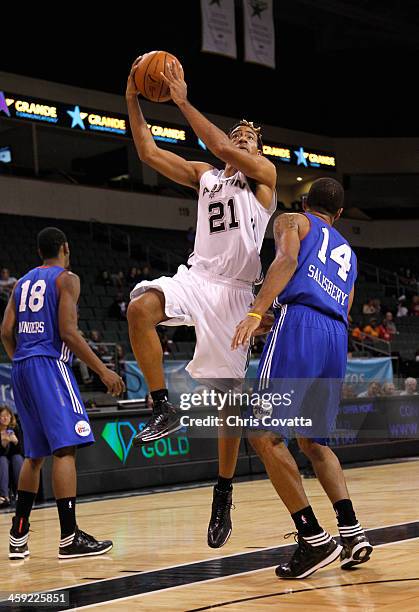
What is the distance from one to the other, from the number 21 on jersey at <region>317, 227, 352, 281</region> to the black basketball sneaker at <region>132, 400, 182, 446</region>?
120cm

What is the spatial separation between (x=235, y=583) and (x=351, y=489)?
211 inches

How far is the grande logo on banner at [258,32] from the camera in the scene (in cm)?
1877

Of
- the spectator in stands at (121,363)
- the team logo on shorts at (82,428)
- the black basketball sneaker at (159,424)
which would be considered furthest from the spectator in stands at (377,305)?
the black basketball sneaker at (159,424)

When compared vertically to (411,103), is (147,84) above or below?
below

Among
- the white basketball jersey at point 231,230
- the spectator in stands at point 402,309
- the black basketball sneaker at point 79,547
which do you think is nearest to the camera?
the white basketball jersey at point 231,230

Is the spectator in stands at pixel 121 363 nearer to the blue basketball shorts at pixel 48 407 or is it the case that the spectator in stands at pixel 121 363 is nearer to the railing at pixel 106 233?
the blue basketball shorts at pixel 48 407

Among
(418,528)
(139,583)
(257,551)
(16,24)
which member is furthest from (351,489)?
(16,24)

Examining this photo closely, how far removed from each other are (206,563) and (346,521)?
0.92 meters

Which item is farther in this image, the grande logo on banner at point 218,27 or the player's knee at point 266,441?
the grande logo on banner at point 218,27

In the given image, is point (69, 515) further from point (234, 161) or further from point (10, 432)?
point (10, 432)

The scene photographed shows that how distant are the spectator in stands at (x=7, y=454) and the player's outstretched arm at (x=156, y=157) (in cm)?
494

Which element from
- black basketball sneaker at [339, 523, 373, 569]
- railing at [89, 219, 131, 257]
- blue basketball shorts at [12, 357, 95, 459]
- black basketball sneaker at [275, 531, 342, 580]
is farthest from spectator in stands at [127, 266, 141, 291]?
black basketball sneaker at [275, 531, 342, 580]

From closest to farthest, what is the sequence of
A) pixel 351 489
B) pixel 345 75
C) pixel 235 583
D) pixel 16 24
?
pixel 235 583 < pixel 351 489 < pixel 16 24 < pixel 345 75

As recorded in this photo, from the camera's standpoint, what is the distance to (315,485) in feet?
34.7
